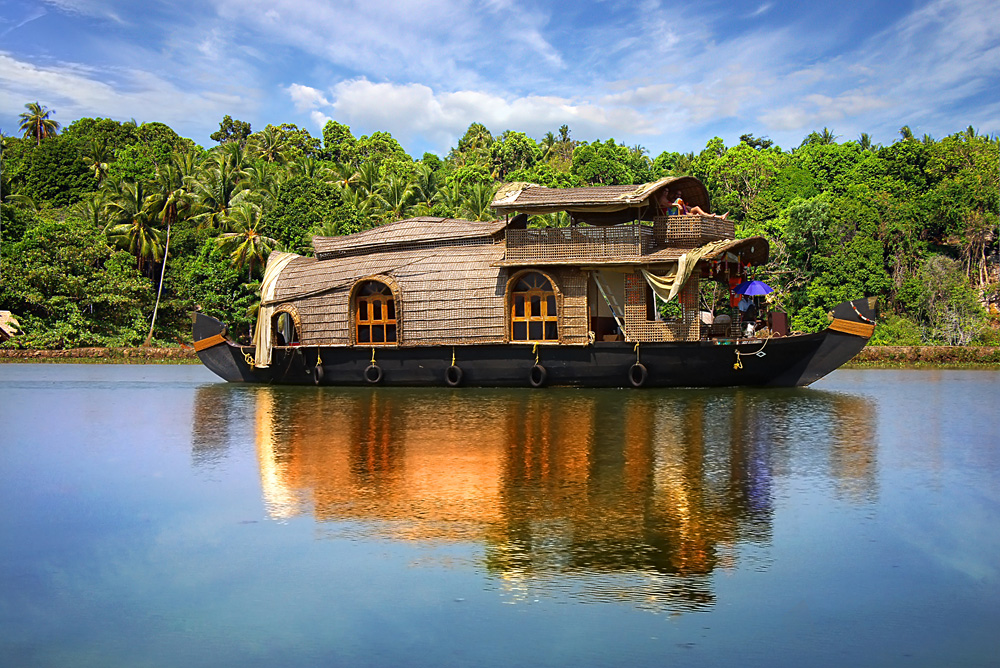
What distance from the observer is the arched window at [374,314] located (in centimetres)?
1836

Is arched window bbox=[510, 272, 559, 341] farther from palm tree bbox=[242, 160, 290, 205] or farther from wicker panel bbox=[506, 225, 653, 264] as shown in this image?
palm tree bbox=[242, 160, 290, 205]

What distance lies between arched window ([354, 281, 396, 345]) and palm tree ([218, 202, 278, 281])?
1361 cm

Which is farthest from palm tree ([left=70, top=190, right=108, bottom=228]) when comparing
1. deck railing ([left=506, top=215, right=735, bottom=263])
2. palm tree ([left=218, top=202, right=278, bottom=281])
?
deck railing ([left=506, top=215, right=735, bottom=263])

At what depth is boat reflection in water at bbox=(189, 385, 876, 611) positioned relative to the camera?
18.8 ft

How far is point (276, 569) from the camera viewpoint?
5645 mm

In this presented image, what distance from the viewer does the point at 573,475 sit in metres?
8.38

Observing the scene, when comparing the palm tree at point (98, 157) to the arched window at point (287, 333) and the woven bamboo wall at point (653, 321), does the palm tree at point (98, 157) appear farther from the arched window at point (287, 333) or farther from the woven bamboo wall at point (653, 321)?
the woven bamboo wall at point (653, 321)

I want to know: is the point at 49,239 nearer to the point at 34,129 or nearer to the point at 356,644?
the point at 34,129

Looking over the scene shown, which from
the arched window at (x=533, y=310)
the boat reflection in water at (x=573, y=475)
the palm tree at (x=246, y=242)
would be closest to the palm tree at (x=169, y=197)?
the palm tree at (x=246, y=242)

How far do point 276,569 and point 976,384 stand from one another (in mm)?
17314

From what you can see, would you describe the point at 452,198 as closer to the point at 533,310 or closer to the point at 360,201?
the point at 360,201

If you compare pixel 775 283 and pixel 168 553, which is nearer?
pixel 168 553

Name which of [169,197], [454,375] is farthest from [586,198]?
[169,197]

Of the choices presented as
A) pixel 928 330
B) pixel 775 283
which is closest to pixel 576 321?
pixel 775 283
